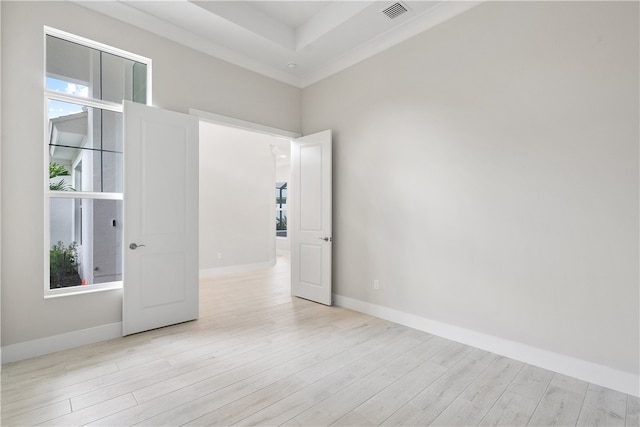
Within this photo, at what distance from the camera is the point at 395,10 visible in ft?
10.5

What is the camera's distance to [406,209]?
11.7 feet

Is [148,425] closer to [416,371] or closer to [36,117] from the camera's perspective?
[416,371]

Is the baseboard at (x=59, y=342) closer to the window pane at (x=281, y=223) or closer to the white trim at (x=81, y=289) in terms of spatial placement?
the white trim at (x=81, y=289)

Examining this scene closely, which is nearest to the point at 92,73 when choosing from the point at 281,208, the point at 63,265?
the point at 63,265

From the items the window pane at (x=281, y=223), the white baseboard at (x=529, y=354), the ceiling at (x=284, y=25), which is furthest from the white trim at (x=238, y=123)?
the window pane at (x=281, y=223)

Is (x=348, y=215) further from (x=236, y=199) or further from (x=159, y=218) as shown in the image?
(x=236, y=199)

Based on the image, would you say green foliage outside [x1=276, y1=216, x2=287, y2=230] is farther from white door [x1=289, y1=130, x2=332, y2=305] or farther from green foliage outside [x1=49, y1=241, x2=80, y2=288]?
green foliage outside [x1=49, y1=241, x2=80, y2=288]

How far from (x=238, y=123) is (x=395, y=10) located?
7.47ft

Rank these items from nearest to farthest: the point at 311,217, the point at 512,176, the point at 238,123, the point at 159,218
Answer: the point at 512,176, the point at 159,218, the point at 238,123, the point at 311,217

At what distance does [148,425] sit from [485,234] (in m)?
3.05

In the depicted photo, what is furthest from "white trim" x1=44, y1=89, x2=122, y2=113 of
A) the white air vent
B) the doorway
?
the doorway

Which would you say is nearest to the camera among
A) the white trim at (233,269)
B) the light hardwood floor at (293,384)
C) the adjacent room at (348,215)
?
the light hardwood floor at (293,384)

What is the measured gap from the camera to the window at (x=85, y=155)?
9.59 ft

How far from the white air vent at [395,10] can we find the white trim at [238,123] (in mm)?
2074
